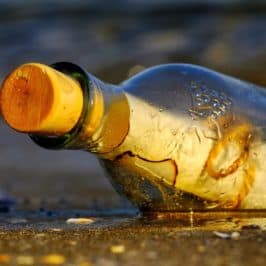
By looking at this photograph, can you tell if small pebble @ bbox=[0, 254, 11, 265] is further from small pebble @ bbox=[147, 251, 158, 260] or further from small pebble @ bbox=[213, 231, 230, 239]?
small pebble @ bbox=[213, 231, 230, 239]

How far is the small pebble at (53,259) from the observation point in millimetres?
1427

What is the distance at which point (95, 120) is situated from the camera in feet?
5.47

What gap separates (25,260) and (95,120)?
0.34 m

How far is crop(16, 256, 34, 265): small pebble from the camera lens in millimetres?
1429

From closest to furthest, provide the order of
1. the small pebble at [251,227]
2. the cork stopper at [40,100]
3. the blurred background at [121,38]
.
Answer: the cork stopper at [40,100] < the small pebble at [251,227] < the blurred background at [121,38]

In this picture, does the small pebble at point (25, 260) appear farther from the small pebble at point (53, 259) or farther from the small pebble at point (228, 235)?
the small pebble at point (228, 235)

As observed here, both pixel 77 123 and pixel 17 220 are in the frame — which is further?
pixel 17 220

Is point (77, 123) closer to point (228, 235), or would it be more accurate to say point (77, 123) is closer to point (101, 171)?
point (228, 235)

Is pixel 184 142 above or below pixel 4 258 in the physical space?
above

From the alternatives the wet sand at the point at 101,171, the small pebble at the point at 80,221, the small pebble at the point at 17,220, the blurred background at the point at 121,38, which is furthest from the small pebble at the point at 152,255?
the blurred background at the point at 121,38

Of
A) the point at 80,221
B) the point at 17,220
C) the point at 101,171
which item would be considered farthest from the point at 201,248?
the point at 101,171

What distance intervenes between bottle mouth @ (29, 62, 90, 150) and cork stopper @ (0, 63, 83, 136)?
12mm

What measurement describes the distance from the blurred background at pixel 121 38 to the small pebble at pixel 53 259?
328 cm

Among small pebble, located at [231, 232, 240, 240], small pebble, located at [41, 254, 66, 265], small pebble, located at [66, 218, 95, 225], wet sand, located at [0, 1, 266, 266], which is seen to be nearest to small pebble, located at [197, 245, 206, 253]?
wet sand, located at [0, 1, 266, 266]
